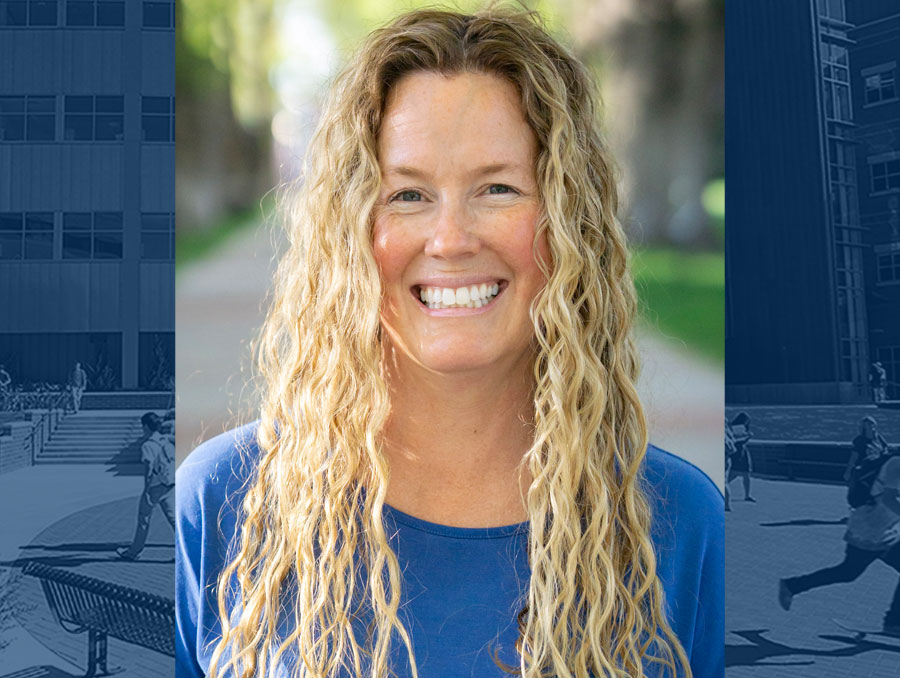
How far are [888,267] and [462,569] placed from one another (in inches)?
68.0

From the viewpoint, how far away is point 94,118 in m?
2.33

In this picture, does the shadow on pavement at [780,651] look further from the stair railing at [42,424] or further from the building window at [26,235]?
the building window at [26,235]

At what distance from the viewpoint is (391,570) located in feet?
3.68

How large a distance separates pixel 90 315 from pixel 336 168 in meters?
1.40

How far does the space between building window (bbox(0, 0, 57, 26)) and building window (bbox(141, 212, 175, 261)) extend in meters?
0.58

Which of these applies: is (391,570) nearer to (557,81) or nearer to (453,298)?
(453,298)

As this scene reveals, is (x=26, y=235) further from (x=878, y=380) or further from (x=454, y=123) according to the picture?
(x=878, y=380)

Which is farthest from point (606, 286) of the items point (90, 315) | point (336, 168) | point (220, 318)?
point (90, 315)

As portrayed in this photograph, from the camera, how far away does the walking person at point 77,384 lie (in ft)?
7.66

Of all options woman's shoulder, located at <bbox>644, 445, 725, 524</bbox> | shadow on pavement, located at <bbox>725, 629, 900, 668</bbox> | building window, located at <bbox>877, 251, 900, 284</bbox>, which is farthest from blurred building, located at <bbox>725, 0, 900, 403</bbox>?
woman's shoulder, located at <bbox>644, 445, 725, 524</bbox>

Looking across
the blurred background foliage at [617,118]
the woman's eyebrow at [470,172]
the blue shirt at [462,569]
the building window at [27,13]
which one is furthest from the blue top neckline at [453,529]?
the building window at [27,13]

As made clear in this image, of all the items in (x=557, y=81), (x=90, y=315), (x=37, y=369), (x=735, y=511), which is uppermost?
(x=557, y=81)

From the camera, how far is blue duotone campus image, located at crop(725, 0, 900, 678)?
233 cm

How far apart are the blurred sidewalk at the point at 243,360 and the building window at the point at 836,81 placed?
796mm
